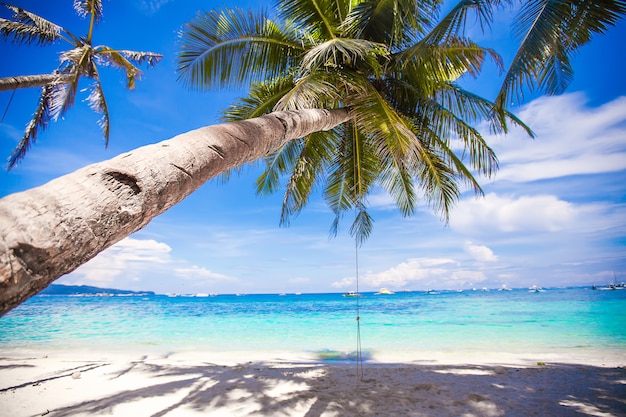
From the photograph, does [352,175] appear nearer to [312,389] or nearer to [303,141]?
[303,141]

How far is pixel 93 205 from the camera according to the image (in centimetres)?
117

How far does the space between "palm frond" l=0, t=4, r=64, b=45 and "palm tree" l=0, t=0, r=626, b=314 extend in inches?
228

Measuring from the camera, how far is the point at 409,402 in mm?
4293

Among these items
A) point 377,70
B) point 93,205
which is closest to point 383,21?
point 377,70

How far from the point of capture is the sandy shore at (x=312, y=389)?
13.2 ft

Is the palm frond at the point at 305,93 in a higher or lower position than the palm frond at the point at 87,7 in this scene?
lower

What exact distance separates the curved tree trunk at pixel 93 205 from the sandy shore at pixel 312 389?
11.6 ft

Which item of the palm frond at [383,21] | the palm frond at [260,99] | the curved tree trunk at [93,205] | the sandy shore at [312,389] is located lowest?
the sandy shore at [312,389]

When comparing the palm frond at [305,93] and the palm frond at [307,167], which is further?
the palm frond at [307,167]

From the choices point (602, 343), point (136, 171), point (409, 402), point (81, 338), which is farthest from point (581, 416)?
point (81, 338)

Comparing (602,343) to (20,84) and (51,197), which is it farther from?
(20,84)

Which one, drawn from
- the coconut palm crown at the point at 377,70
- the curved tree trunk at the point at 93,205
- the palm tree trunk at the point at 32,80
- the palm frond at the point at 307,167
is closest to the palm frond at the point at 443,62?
the coconut palm crown at the point at 377,70

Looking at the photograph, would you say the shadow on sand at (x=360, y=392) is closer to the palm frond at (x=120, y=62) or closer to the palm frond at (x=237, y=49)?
the palm frond at (x=237, y=49)

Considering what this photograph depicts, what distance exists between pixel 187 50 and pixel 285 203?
4.26m
